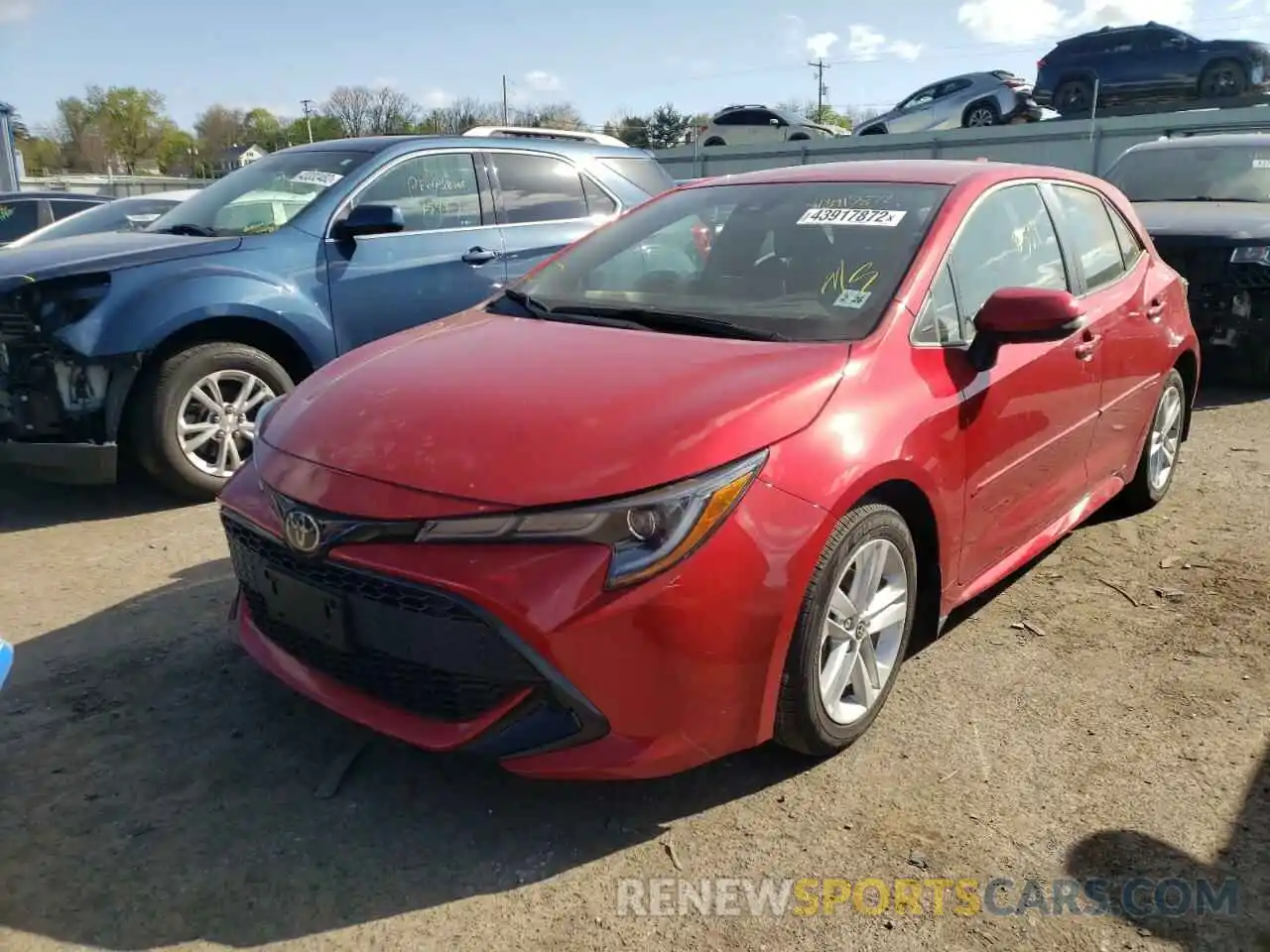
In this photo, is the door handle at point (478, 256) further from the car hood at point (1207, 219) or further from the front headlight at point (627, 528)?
the car hood at point (1207, 219)

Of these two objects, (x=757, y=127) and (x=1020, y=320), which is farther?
(x=757, y=127)

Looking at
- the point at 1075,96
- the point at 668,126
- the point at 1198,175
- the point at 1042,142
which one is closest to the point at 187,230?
the point at 1198,175

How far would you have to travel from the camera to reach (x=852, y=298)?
3.03 meters

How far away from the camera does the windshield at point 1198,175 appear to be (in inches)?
312

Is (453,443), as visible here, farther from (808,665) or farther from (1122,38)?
(1122,38)

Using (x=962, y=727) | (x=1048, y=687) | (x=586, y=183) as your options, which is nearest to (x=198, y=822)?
(x=962, y=727)

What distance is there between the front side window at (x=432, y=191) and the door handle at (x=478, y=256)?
0.60ft

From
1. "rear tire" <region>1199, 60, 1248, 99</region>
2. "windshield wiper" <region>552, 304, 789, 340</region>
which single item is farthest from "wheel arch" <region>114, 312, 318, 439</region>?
"rear tire" <region>1199, 60, 1248, 99</region>

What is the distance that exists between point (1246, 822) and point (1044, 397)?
4.70 feet

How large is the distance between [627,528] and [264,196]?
4235 millimetres

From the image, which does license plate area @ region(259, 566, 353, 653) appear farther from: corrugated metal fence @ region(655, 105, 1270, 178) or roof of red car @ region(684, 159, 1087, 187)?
corrugated metal fence @ region(655, 105, 1270, 178)

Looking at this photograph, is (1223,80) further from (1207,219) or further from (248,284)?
(248,284)

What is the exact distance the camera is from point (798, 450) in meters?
2.46

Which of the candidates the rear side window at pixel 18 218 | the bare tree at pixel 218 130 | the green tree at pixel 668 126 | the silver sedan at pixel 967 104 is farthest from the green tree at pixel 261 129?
the rear side window at pixel 18 218
